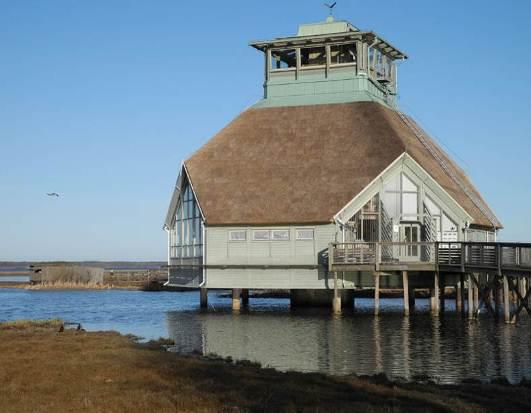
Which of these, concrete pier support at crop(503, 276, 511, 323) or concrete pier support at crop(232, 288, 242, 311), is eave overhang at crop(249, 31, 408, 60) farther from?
concrete pier support at crop(503, 276, 511, 323)

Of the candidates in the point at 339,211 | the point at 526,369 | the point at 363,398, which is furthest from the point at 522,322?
the point at 363,398

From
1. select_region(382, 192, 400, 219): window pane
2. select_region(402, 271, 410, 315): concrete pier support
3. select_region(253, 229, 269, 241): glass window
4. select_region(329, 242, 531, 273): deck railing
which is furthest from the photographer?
select_region(253, 229, 269, 241): glass window

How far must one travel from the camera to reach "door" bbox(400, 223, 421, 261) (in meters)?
50.9

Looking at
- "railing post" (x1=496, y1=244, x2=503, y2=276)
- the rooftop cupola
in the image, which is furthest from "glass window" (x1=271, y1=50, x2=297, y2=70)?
"railing post" (x1=496, y1=244, x2=503, y2=276)

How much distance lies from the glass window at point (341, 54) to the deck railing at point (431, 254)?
583 inches

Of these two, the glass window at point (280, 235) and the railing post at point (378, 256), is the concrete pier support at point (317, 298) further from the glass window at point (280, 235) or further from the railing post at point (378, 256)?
the railing post at point (378, 256)

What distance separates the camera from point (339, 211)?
2008 inches

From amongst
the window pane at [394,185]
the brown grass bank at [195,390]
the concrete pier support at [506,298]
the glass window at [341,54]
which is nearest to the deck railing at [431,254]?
the concrete pier support at [506,298]

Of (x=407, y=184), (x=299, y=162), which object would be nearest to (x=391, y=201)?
(x=407, y=184)

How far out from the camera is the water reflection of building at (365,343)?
29.3 metres

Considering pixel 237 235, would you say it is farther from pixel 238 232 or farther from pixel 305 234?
pixel 305 234

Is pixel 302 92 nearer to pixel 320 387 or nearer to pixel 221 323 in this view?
pixel 221 323

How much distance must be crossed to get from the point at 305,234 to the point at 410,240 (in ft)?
20.1

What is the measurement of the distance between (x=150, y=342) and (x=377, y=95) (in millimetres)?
30590
